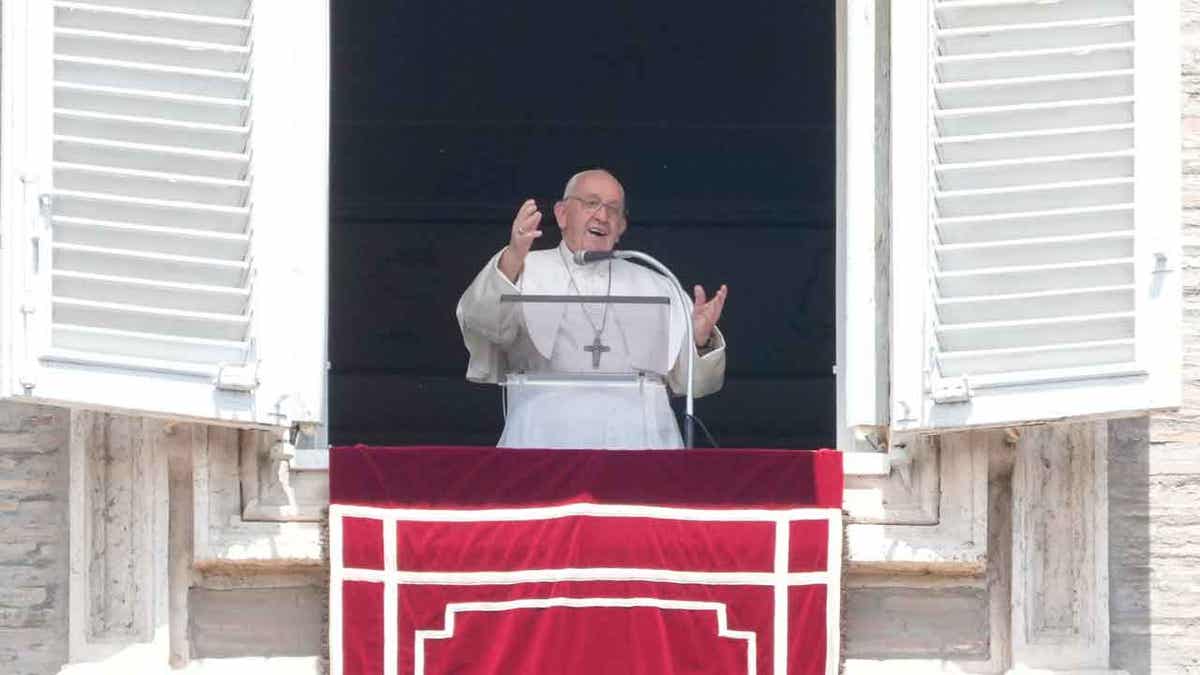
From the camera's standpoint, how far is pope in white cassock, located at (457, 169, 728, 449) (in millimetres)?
9961

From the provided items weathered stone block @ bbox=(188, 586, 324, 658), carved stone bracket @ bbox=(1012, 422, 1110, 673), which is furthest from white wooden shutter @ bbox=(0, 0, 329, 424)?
carved stone bracket @ bbox=(1012, 422, 1110, 673)

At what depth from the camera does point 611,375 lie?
9.97 m

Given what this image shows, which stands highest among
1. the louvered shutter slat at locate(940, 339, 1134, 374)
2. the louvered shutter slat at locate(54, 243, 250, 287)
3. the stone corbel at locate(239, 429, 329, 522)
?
the louvered shutter slat at locate(54, 243, 250, 287)

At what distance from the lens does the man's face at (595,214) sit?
10445 mm

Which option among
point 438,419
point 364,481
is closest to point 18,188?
point 364,481

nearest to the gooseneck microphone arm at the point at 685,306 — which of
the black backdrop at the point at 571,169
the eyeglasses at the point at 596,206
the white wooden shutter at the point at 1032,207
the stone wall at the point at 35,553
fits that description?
the eyeglasses at the point at 596,206

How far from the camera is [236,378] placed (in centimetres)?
916

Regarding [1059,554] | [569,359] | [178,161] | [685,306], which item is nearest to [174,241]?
[178,161]

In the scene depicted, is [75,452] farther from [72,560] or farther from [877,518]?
[877,518]

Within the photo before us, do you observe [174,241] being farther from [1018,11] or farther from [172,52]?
[1018,11]

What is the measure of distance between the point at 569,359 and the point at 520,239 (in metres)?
0.42

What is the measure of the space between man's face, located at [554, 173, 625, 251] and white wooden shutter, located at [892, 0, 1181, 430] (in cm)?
125

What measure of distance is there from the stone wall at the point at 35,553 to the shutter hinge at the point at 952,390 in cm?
188

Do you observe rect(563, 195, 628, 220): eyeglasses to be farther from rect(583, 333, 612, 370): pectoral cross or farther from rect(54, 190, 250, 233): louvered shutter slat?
rect(54, 190, 250, 233): louvered shutter slat
